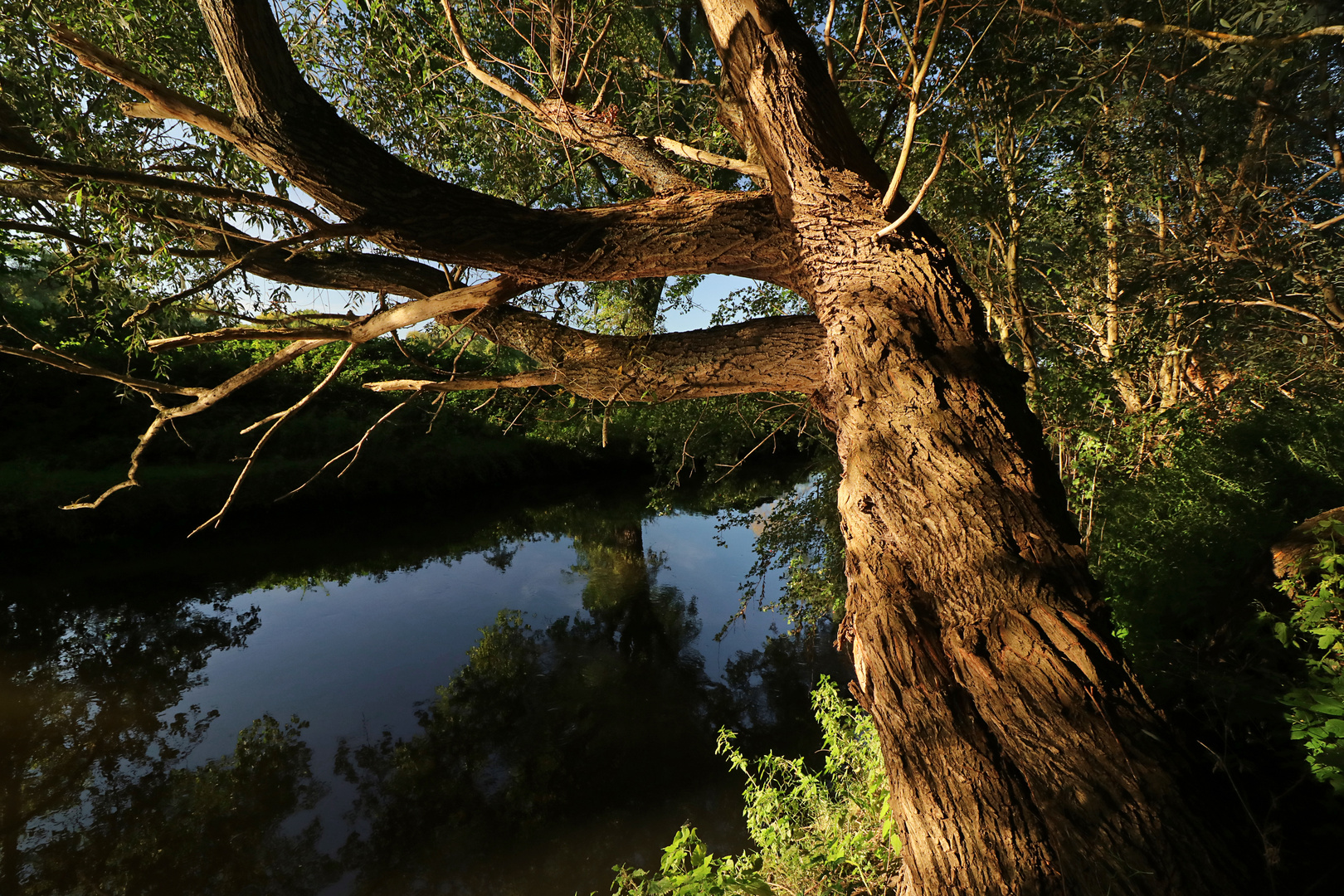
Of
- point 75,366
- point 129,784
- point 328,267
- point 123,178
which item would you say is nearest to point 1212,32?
point 328,267

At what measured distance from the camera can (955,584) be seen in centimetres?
170

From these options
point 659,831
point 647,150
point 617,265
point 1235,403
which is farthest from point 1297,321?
point 659,831

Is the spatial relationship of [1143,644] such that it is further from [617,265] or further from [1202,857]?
[617,265]

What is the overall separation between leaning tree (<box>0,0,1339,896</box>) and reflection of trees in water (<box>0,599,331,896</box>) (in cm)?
238

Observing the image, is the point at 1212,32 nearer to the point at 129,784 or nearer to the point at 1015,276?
the point at 1015,276

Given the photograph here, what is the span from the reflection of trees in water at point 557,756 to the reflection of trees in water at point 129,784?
1.60 feet

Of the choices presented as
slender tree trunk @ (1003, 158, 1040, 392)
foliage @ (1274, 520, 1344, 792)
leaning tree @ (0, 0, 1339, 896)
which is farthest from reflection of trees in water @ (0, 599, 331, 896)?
slender tree trunk @ (1003, 158, 1040, 392)

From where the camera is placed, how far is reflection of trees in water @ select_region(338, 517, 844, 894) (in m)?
3.31

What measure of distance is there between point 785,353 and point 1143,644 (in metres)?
1.77

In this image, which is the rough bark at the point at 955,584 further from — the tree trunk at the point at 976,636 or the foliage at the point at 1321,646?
the foliage at the point at 1321,646

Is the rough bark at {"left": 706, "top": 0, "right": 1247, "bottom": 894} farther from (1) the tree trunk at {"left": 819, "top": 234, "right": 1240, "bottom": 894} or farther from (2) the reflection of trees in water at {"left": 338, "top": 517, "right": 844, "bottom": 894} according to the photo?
(2) the reflection of trees in water at {"left": 338, "top": 517, "right": 844, "bottom": 894}

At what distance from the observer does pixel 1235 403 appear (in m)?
4.69

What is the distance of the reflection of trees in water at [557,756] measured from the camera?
331 cm

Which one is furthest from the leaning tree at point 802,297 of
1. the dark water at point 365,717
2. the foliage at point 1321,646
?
the dark water at point 365,717
